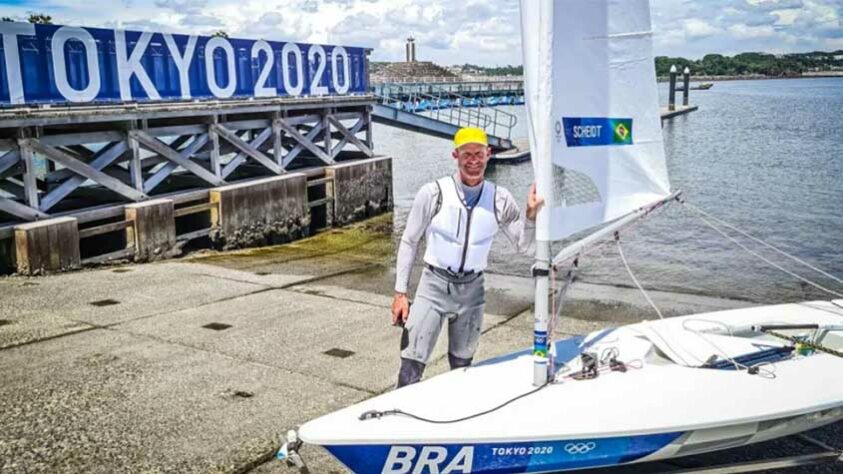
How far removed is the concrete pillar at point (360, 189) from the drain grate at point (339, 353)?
11.3m

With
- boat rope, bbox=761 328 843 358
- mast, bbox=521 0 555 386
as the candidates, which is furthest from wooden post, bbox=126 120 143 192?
boat rope, bbox=761 328 843 358

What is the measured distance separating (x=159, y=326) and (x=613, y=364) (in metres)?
5.21

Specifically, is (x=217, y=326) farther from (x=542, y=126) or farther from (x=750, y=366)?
(x=750, y=366)

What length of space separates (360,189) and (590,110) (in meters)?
15.0

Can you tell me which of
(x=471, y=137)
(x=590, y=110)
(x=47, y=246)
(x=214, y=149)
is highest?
(x=590, y=110)

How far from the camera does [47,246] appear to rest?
34.7 ft

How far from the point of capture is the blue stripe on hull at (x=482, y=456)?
13.3ft

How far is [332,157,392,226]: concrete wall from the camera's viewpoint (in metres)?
18.5

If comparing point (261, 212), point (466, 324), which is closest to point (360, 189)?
point (261, 212)

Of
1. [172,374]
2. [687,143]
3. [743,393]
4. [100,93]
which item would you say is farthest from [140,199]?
[687,143]

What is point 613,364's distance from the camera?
4977 millimetres

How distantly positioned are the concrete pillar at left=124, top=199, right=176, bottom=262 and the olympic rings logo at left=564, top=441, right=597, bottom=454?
10.0 metres

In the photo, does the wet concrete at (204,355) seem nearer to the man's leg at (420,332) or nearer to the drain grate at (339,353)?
the drain grate at (339,353)

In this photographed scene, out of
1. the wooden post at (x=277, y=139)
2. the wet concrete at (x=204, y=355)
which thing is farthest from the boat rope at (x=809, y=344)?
the wooden post at (x=277, y=139)
